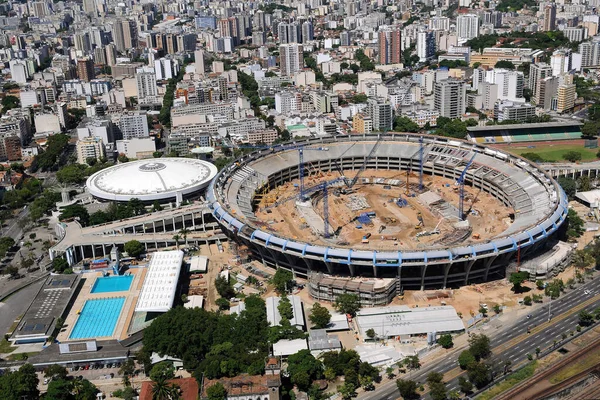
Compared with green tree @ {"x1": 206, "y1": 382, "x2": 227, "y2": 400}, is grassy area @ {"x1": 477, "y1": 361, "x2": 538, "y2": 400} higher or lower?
lower

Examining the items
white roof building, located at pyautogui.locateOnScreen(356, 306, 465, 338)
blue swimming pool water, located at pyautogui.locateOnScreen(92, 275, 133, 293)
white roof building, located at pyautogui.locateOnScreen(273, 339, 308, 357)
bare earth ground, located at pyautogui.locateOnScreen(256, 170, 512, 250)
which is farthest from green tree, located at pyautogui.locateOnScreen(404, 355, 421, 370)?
blue swimming pool water, located at pyautogui.locateOnScreen(92, 275, 133, 293)

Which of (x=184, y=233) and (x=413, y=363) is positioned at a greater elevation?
(x=184, y=233)

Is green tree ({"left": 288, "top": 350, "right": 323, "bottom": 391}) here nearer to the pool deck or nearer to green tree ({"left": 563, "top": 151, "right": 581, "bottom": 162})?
the pool deck

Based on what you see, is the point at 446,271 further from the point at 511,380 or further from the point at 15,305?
the point at 15,305

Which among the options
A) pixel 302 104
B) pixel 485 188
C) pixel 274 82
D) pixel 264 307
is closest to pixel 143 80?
pixel 274 82

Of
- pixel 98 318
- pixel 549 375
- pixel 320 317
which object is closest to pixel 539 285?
pixel 549 375

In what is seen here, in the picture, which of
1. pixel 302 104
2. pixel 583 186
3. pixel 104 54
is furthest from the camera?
pixel 104 54

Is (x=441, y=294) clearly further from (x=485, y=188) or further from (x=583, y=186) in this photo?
(x=583, y=186)
